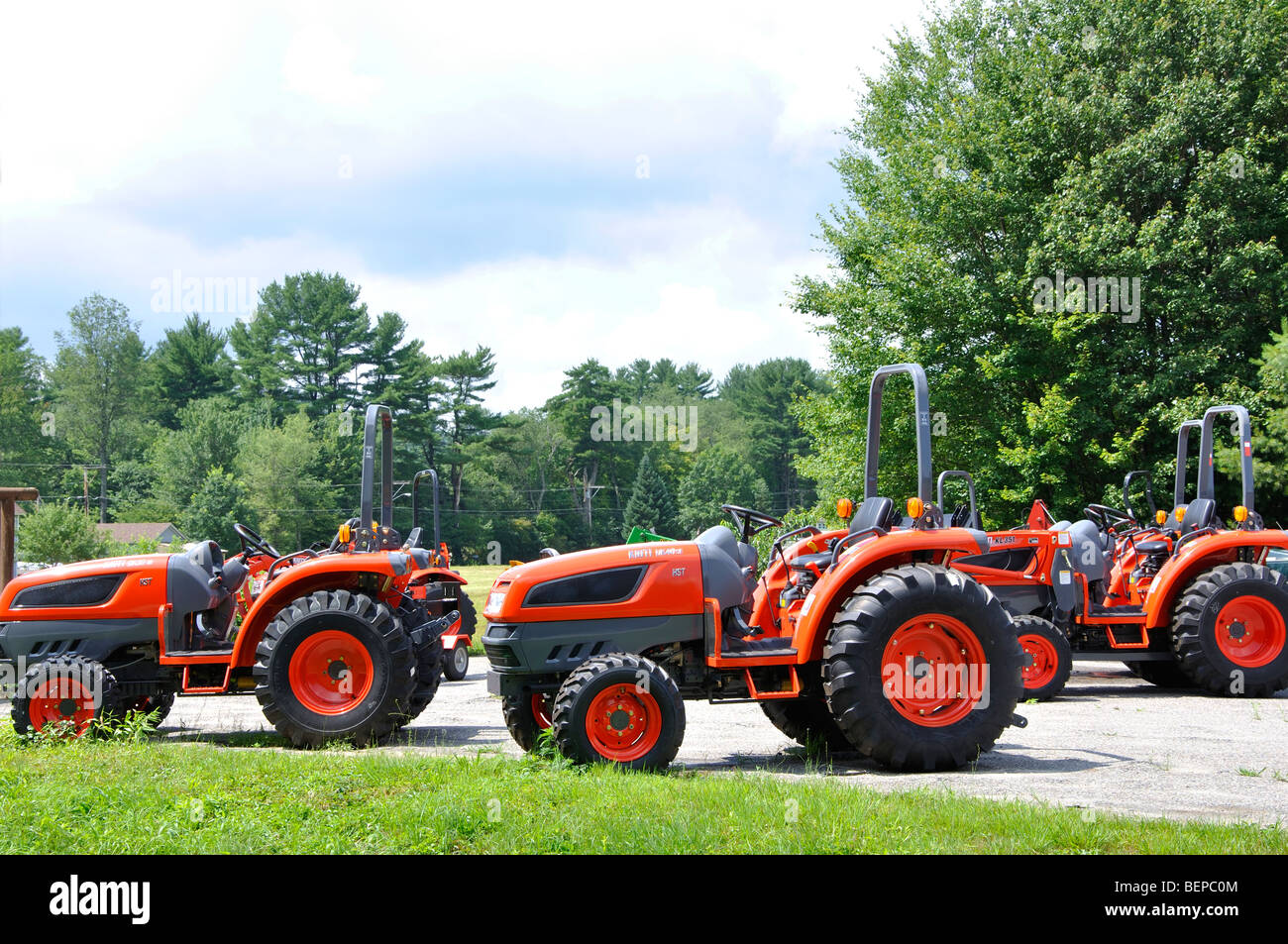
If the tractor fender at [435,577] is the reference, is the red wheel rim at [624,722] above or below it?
below

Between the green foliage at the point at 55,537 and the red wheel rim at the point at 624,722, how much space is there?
116 ft

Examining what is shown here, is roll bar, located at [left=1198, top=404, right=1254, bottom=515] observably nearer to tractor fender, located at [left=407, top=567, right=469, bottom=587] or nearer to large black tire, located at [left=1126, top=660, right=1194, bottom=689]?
large black tire, located at [left=1126, top=660, right=1194, bottom=689]

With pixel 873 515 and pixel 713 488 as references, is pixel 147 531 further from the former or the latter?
pixel 873 515

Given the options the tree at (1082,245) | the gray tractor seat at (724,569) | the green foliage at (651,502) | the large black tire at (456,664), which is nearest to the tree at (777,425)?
the green foliage at (651,502)

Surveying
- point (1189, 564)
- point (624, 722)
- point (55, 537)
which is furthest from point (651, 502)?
point (624, 722)

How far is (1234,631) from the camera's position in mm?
11336

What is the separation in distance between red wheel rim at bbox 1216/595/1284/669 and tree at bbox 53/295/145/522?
67.7 meters

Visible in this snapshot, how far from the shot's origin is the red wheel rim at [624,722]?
663 centimetres

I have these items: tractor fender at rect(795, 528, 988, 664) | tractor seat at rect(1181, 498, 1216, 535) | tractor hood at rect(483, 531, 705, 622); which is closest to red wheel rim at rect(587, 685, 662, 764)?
tractor hood at rect(483, 531, 705, 622)

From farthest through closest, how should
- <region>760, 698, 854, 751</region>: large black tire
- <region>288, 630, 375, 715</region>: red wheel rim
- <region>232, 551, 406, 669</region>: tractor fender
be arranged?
<region>232, 551, 406, 669</region>: tractor fender < <region>288, 630, 375, 715</region>: red wheel rim < <region>760, 698, 854, 751</region>: large black tire

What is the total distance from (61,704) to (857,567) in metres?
6.00

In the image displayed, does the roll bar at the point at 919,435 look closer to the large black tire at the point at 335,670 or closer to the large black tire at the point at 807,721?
the large black tire at the point at 807,721

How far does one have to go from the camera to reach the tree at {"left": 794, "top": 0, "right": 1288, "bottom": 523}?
20.9m
